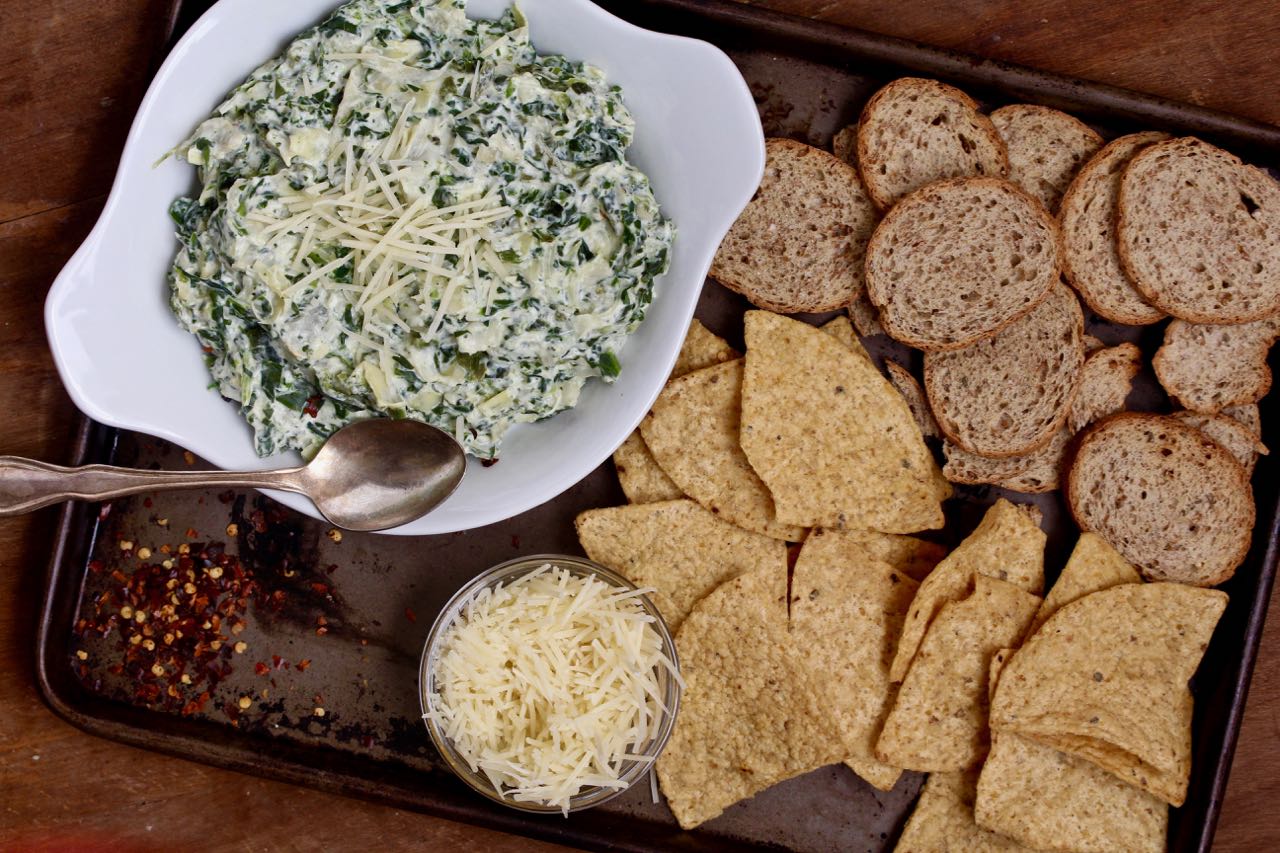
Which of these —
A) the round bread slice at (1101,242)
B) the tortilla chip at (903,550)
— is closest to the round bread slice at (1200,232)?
the round bread slice at (1101,242)

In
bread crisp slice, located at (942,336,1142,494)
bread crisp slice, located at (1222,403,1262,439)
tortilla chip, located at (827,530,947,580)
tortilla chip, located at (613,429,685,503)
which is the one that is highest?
bread crisp slice, located at (1222,403,1262,439)

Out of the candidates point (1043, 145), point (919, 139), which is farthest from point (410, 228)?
point (1043, 145)

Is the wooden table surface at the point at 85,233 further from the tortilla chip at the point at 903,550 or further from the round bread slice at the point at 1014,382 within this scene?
the tortilla chip at the point at 903,550

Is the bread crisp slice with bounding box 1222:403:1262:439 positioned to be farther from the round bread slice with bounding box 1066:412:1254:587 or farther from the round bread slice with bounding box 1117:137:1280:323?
the round bread slice with bounding box 1117:137:1280:323

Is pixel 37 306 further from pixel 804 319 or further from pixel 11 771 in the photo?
pixel 804 319

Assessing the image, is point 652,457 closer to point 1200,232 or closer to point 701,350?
point 701,350

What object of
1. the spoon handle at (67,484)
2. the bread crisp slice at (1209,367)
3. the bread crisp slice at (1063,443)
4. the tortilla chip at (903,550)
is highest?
the bread crisp slice at (1209,367)

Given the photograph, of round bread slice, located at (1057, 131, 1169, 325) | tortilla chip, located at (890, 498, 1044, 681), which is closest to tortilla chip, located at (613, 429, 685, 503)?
tortilla chip, located at (890, 498, 1044, 681)
